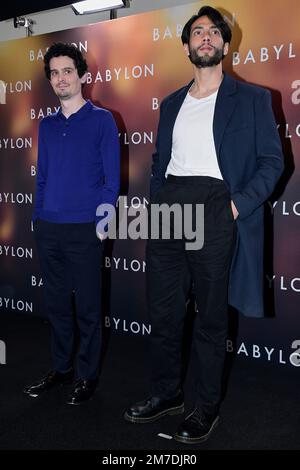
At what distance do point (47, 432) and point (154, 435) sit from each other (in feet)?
1.58

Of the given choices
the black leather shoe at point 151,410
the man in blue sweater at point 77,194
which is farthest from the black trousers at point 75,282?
the black leather shoe at point 151,410

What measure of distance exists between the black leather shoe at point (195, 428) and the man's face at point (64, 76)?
1.59 meters

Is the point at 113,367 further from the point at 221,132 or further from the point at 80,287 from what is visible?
the point at 221,132

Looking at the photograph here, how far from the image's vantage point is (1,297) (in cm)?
433

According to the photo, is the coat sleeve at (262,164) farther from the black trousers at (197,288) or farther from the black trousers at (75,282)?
the black trousers at (75,282)

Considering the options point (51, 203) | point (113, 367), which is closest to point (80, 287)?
point (51, 203)

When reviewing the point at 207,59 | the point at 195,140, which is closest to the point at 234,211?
the point at 195,140

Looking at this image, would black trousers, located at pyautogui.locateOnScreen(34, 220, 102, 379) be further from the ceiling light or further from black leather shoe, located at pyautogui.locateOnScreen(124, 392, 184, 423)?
the ceiling light

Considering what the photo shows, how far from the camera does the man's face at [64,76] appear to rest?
2408 millimetres

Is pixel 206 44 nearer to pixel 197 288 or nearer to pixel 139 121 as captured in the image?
pixel 197 288

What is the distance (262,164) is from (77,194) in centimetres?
91

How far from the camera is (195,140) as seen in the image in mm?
Answer: 2100

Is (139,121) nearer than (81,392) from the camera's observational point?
No

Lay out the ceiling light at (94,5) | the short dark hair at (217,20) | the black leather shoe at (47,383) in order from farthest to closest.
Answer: the ceiling light at (94,5) < the black leather shoe at (47,383) < the short dark hair at (217,20)
